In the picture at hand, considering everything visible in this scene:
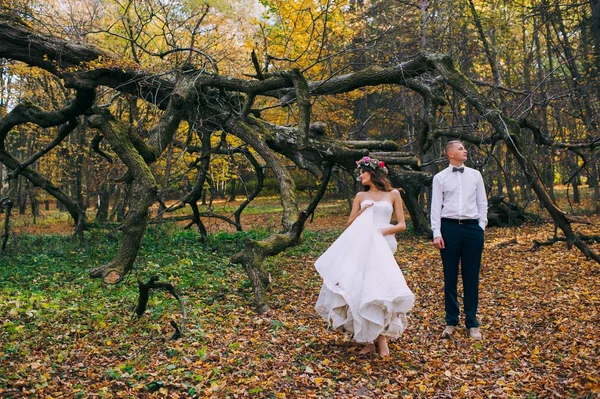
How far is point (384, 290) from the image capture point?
5.27 m

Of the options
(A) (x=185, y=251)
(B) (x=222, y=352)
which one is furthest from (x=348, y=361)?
(A) (x=185, y=251)

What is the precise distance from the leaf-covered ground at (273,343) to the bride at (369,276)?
347mm

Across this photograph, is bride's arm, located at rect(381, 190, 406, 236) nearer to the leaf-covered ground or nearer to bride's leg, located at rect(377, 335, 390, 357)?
bride's leg, located at rect(377, 335, 390, 357)

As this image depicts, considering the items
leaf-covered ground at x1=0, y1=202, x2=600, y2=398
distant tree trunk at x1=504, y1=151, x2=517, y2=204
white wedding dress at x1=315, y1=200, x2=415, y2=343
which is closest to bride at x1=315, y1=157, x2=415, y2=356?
white wedding dress at x1=315, y1=200, x2=415, y2=343

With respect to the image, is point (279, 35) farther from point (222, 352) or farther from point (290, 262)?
point (222, 352)

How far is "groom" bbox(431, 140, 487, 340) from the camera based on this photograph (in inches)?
243

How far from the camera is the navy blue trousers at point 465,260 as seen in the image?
6.16 metres

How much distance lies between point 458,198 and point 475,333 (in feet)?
4.87

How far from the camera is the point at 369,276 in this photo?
5363mm

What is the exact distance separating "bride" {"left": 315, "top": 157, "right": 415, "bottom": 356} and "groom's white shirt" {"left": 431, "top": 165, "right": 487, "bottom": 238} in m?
0.62

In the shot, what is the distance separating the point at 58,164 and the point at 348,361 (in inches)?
861

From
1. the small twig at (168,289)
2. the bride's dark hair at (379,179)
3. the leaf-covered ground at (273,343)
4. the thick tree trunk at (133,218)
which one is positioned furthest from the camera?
the thick tree trunk at (133,218)

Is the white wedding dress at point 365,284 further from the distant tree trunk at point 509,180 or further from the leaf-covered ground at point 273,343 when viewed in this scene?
the distant tree trunk at point 509,180

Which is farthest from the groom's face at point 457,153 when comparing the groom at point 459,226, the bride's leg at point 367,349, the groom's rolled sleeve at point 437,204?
the bride's leg at point 367,349
